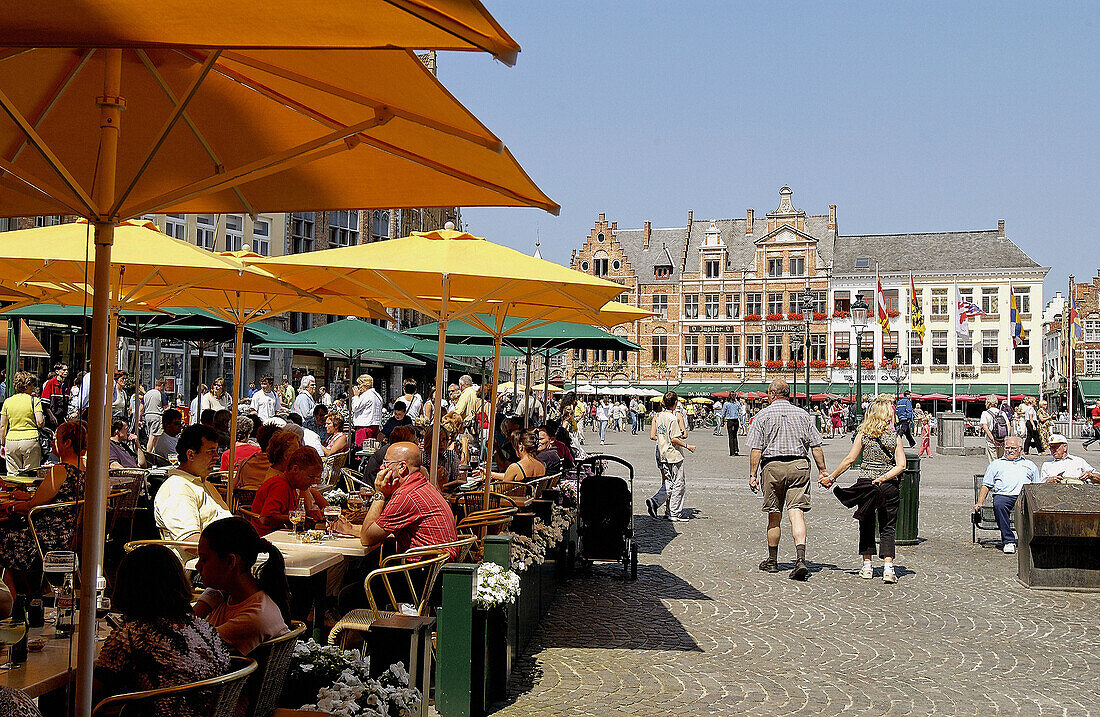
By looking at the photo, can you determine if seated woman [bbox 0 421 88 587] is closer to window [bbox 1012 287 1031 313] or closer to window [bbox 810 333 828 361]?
window [bbox 810 333 828 361]

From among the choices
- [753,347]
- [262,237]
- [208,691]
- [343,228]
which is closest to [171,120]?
[208,691]

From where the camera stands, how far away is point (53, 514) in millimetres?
6449

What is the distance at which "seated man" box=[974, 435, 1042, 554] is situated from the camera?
11.8 m

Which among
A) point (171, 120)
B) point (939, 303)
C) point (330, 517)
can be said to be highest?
point (939, 303)

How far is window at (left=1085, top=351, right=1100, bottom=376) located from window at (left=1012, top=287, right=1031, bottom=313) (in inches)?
729

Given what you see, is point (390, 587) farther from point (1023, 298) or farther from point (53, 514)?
point (1023, 298)

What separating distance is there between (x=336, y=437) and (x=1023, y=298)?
7048 cm

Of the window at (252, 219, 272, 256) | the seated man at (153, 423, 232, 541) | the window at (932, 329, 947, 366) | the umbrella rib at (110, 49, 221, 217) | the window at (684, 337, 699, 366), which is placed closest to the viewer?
the umbrella rib at (110, 49, 221, 217)

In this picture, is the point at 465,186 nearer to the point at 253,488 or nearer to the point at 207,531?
the point at 207,531

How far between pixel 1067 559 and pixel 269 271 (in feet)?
24.4

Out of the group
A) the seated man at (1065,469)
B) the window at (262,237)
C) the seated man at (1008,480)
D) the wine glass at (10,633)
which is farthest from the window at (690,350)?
the wine glass at (10,633)

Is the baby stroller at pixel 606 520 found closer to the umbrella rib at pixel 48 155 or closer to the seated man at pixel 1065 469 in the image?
the seated man at pixel 1065 469

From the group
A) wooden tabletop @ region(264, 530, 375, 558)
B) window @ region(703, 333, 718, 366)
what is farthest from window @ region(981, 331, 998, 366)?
wooden tabletop @ region(264, 530, 375, 558)

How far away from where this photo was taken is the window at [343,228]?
4816 centimetres
